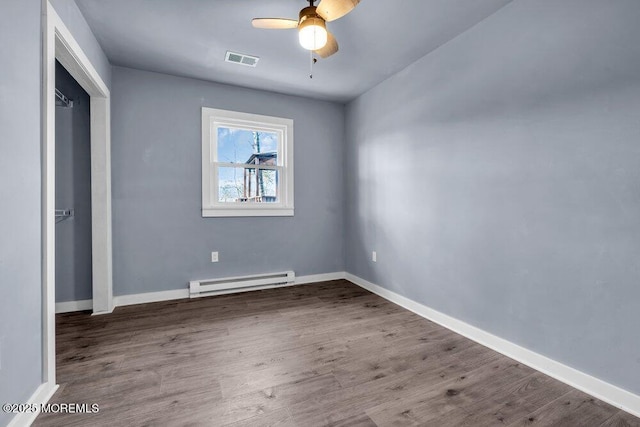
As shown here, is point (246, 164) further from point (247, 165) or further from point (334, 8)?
point (334, 8)

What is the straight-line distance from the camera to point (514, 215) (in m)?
2.08

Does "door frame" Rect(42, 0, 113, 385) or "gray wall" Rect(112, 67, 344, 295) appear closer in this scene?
"door frame" Rect(42, 0, 113, 385)

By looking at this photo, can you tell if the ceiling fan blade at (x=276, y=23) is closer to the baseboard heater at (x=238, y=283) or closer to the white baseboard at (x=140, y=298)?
the baseboard heater at (x=238, y=283)

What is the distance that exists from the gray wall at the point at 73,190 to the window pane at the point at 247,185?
4.42 ft

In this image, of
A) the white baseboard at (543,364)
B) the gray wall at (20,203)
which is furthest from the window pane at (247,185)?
the white baseboard at (543,364)

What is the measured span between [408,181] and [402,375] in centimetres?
188

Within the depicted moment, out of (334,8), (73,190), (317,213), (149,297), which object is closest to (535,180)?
(334,8)

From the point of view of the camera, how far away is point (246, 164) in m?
3.73

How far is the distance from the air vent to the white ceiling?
0.24 ft

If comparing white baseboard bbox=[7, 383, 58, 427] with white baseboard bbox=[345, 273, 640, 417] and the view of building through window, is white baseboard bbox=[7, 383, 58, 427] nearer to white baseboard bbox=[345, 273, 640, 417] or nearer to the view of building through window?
the view of building through window

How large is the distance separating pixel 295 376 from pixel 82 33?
299 cm

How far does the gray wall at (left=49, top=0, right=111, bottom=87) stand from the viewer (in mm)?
1886

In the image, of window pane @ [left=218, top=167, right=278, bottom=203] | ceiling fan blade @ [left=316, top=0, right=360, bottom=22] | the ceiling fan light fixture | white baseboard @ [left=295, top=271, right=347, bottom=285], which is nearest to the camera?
ceiling fan blade @ [left=316, top=0, right=360, bottom=22]

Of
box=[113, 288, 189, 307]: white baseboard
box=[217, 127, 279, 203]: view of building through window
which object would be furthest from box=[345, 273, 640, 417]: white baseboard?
box=[113, 288, 189, 307]: white baseboard
